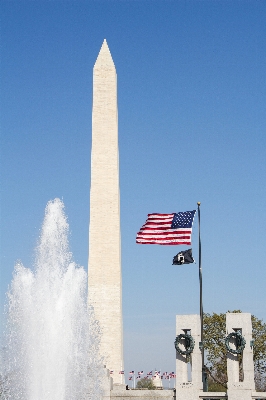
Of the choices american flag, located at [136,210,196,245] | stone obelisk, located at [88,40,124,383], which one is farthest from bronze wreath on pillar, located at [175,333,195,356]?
stone obelisk, located at [88,40,124,383]

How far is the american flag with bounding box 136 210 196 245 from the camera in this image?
3006cm

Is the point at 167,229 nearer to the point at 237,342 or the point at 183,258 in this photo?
the point at 183,258

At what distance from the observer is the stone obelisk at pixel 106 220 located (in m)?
43.2

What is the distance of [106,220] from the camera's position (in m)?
44.9

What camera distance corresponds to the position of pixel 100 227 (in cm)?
4481

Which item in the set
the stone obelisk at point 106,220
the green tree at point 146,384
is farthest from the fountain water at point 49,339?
the green tree at point 146,384

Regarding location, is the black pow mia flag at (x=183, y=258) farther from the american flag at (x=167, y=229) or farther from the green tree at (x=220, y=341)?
the green tree at (x=220, y=341)

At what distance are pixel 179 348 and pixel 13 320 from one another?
769cm

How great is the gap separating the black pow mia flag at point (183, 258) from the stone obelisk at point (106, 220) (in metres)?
14.0

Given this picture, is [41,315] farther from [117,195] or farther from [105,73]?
[105,73]

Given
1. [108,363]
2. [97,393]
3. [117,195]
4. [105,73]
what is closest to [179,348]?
[97,393]

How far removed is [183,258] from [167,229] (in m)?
1.58

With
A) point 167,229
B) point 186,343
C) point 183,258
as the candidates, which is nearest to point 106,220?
point 167,229

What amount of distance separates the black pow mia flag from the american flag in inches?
24.6
